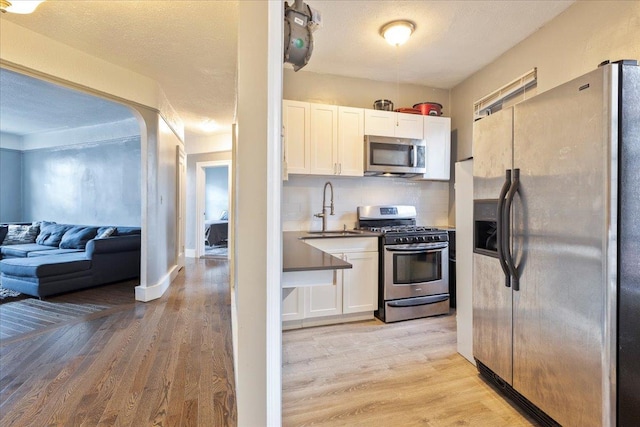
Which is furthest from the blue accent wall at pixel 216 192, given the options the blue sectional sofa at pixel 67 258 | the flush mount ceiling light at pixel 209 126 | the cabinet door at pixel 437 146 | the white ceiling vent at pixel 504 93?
the white ceiling vent at pixel 504 93

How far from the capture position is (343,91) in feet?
12.4

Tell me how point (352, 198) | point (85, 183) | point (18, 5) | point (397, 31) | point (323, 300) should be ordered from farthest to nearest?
point (85, 183), point (352, 198), point (323, 300), point (397, 31), point (18, 5)

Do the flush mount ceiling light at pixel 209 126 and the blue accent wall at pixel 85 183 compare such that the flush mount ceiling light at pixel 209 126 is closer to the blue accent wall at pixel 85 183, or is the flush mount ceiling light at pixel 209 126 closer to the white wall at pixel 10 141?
the blue accent wall at pixel 85 183

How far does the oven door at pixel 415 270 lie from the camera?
3145mm

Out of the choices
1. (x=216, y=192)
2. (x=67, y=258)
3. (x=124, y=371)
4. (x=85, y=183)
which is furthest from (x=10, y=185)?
(x=124, y=371)

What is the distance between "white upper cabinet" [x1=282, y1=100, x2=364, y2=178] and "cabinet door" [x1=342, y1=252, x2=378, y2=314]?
964mm

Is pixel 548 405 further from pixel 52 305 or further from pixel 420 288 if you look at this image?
pixel 52 305

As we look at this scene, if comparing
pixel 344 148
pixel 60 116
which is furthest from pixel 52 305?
pixel 344 148

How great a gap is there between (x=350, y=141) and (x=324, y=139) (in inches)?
12.0

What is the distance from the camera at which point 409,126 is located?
143 inches

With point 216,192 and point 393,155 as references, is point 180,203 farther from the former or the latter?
point 216,192

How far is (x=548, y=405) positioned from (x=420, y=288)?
1.70 m

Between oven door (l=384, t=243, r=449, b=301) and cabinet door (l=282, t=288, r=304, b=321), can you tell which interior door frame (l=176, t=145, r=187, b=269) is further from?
oven door (l=384, t=243, r=449, b=301)

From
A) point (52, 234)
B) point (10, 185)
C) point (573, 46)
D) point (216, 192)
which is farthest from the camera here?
point (216, 192)
